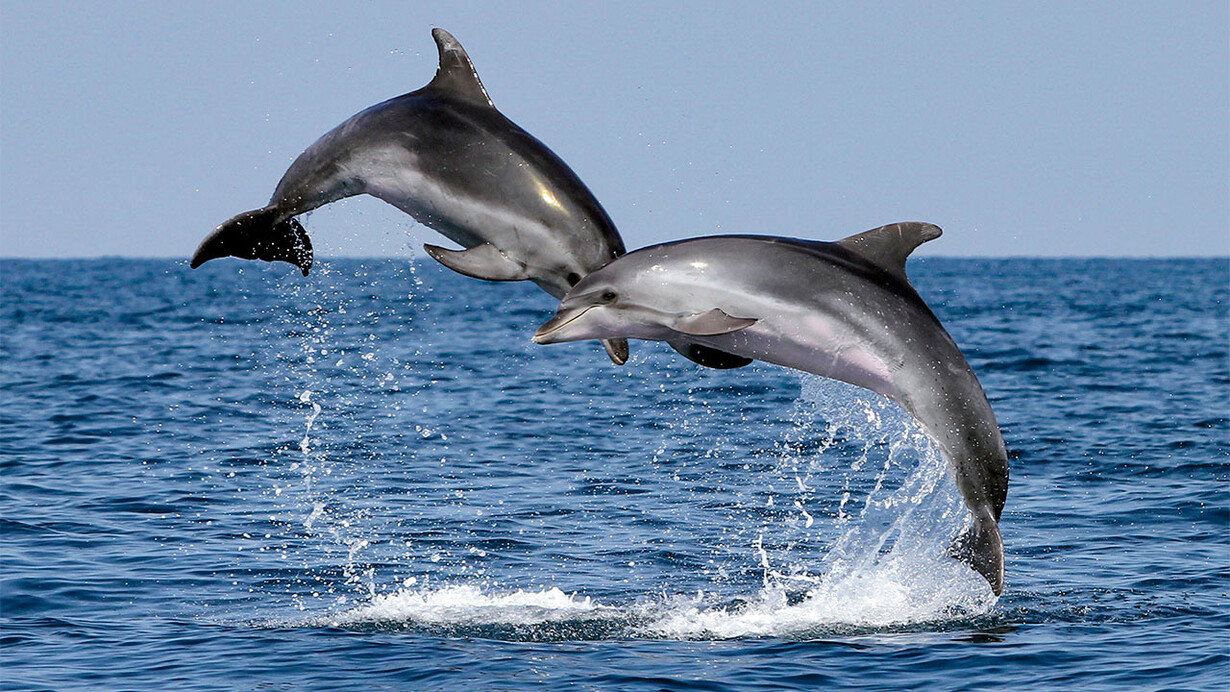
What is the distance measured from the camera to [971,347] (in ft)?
127

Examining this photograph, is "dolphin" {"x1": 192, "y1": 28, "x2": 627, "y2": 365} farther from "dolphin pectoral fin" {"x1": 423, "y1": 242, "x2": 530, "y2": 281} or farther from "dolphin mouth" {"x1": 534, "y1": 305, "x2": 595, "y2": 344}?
"dolphin mouth" {"x1": 534, "y1": 305, "x2": 595, "y2": 344}

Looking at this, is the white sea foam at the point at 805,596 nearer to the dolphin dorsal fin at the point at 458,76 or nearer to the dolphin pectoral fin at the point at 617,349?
the dolphin pectoral fin at the point at 617,349

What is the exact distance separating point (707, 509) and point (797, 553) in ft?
7.02

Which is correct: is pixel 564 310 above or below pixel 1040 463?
above

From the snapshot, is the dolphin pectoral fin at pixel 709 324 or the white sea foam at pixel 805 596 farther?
the white sea foam at pixel 805 596

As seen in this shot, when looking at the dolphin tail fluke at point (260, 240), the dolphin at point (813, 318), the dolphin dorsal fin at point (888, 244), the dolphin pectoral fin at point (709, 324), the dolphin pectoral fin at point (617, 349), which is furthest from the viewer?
the dolphin tail fluke at point (260, 240)

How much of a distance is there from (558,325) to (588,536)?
7.24 m

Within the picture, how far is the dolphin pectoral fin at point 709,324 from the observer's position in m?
8.09

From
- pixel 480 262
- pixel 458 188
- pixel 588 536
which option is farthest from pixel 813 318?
pixel 588 536

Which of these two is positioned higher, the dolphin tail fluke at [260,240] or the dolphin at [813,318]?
the dolphin tail fluke at [260,240]

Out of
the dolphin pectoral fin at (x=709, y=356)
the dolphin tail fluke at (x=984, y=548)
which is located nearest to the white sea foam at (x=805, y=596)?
the dolphin tail fluke at (x=984, y=548)

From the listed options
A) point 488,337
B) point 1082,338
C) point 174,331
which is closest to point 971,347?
point 1082,338

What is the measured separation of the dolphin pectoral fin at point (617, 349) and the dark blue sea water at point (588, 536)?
1.99 metres

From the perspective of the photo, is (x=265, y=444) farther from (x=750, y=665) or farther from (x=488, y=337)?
(x=488, y=337)
